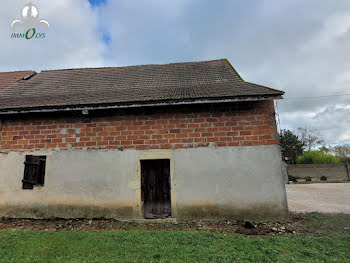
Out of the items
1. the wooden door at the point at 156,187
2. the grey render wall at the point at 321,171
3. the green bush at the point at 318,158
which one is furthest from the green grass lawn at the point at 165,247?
the green bush at the point at 318,158

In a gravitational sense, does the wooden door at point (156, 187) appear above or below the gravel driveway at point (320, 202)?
above

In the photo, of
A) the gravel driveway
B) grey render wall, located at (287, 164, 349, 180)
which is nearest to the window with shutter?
the gravel driveway

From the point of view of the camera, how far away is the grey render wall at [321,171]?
20750 millimetres

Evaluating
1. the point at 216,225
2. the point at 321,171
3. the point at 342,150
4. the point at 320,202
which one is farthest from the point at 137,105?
the point at 342,150

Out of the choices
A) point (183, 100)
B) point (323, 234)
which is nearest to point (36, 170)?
point (183, 100)

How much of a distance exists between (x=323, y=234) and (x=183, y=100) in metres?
4.23

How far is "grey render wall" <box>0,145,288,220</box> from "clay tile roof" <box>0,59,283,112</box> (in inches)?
55.5

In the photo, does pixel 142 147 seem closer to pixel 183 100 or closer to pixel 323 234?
pixel 183 100

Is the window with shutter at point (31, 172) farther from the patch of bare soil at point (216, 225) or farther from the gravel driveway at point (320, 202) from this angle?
the gravel driveway at point (320, 202)

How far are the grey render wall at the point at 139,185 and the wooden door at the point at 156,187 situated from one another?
0.33 metres

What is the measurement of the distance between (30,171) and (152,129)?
3.45m

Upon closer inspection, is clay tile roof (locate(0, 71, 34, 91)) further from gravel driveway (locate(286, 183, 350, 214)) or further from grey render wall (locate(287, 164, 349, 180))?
grey render wall (locate(287, 164, 349, 180))

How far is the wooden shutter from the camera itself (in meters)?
5.22

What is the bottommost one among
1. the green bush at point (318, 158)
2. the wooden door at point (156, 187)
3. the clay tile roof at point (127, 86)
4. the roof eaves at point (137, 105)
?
the wooden door at point (156, 187)
